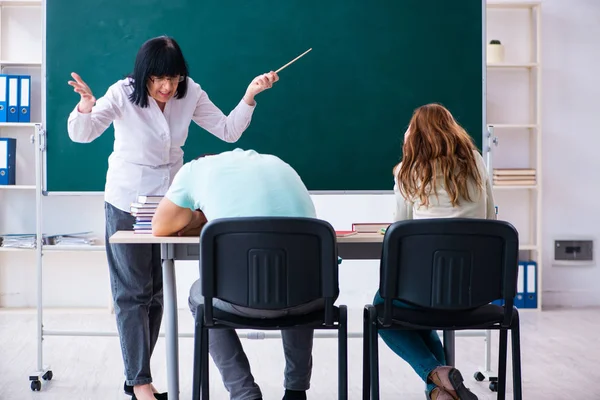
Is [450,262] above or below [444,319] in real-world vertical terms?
above

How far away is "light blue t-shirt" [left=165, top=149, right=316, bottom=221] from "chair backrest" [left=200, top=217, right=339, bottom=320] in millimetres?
157

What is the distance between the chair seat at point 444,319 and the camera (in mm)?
2502

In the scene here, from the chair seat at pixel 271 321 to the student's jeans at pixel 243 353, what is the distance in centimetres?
2

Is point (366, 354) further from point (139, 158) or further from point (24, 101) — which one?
point (24, 101)

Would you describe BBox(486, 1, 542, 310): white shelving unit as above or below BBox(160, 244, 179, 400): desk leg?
above

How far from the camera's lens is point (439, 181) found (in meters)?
2.67

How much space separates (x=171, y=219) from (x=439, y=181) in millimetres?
915

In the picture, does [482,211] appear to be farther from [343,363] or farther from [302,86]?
[302,86]

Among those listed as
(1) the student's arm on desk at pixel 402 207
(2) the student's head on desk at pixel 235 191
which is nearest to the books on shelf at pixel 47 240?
(2) the student's head on desk at pixel 235 191

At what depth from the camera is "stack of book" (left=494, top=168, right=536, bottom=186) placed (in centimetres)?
564

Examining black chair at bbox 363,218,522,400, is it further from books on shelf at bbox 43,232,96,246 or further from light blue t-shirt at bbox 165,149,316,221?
books on shelf at bbox 43,232,96,246

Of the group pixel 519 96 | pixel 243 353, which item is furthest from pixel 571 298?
pixel 243 353

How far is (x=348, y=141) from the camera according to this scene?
4.05m

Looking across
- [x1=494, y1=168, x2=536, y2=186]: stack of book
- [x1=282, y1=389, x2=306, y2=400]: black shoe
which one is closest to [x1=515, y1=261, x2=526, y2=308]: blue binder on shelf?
[x1=494, y1=168, x2=536, y2=186]: stack of book
